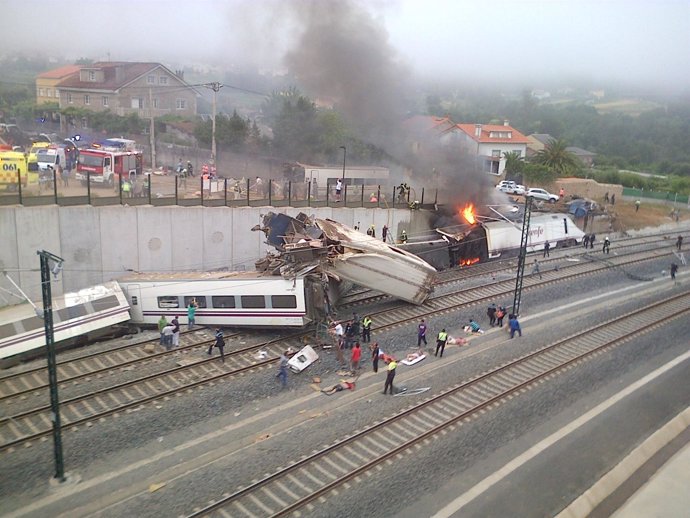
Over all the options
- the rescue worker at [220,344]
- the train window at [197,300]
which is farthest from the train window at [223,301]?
the rescue worker at [220,344]

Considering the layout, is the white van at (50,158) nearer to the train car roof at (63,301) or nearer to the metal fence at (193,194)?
the metal fence at (193,194)

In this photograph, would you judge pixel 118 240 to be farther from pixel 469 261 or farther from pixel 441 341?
pixel 469 261

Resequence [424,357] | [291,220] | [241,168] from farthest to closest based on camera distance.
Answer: [241,168], [291,220], [424,357]

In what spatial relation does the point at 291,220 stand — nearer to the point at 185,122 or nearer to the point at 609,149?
the point at 185,122

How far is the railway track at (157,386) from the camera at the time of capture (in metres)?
13.4

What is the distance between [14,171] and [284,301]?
1253 centimetres

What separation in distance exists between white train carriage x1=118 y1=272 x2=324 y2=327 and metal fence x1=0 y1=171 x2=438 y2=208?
4.98 m

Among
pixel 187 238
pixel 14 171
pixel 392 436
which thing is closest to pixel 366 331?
pixel 392 436

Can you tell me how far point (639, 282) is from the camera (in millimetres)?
28078

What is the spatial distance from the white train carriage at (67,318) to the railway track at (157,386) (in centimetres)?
337

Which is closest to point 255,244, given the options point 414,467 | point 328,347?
point 328,347

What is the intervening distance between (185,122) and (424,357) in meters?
41.6

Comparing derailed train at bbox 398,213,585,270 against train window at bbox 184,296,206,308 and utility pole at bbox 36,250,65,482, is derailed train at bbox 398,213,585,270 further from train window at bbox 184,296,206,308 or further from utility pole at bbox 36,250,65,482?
utility pole at bbox 36,250,65,482

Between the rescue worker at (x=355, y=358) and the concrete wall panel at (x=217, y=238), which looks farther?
the concrete wall panel at (x=217, y=238)
